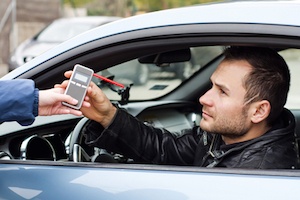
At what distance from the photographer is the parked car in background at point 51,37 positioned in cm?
1112

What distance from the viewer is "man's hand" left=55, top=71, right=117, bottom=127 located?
2.23 meters

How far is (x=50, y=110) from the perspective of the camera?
6.56ft

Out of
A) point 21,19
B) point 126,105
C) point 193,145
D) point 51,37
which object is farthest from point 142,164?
point 21,19

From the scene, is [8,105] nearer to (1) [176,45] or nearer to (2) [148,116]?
(1) [176,45]

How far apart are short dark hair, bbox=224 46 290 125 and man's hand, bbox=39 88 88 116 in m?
0.60

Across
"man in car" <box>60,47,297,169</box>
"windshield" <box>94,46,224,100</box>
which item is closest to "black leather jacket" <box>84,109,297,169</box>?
"man in car" <box>60,47,297,169</box>

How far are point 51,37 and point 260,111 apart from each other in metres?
10.1

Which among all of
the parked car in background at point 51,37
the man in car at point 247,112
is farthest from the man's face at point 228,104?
the parked car in background at point 51,37

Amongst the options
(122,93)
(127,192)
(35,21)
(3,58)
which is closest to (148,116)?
(122,93)

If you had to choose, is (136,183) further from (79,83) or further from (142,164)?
(79,83)

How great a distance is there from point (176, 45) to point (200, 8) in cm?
14

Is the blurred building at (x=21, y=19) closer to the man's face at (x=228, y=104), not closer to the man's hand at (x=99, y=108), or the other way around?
the man's hand at (x=99, y=108)

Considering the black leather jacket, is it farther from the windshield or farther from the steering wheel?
the windshield

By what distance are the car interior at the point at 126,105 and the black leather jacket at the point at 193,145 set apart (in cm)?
9
